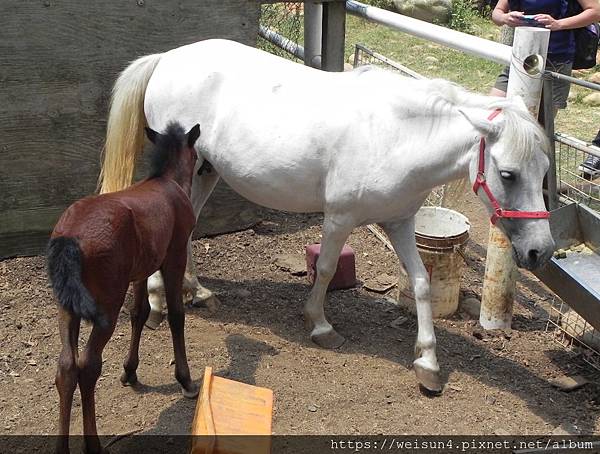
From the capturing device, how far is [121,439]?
3.40m

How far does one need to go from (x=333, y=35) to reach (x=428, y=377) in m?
2.81

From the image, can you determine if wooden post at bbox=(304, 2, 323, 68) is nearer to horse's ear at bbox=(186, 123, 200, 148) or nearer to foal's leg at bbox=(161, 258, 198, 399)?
horse's ear at bbox=(186, 123, 200, 148)

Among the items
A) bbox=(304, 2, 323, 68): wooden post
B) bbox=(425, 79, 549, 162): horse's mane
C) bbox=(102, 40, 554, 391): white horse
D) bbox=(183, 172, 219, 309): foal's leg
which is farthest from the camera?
bbox=(304, 2, 323, 68): wooden post

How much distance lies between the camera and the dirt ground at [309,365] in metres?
3.66

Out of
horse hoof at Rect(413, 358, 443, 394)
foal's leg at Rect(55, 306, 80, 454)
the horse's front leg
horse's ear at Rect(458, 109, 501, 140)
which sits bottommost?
horse hoof at Rect(413, 358, 443, 394)

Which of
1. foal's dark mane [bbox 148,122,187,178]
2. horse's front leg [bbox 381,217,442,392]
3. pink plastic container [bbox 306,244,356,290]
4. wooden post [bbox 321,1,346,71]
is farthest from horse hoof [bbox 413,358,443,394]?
wooden post [bbox 321,1,346,71]

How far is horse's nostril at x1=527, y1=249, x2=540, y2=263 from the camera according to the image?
11.5ft

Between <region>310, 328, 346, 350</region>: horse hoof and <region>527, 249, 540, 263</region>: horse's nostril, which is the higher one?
<region>527, 249, 540, 263</region>: horse's nostril

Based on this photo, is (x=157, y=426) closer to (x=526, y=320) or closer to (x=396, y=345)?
(x=396, y=345)

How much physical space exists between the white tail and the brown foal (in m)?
0.94

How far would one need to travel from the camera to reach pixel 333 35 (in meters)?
5.57

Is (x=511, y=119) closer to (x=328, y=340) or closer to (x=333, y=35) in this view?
(x=328, y=340)

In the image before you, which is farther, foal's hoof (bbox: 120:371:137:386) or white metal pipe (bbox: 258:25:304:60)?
white metal pipe (bbox: 258:25:304:60)

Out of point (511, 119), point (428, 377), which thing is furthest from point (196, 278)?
point (511, 119)
